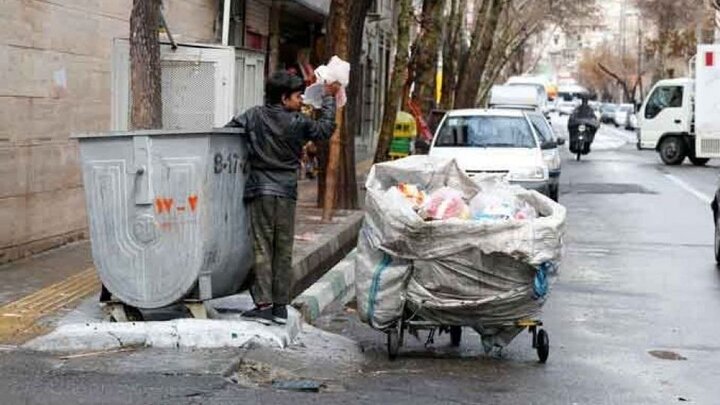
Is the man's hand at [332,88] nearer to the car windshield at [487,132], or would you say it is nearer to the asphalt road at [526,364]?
the asphalt road at [526,364]

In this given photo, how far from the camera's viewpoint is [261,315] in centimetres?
820

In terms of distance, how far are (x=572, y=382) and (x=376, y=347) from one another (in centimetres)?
162

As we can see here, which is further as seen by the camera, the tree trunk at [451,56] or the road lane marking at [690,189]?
the tree trunk at [451,56]

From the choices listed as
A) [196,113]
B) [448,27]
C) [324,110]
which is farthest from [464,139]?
[448,27]

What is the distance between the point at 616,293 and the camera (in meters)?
11.4

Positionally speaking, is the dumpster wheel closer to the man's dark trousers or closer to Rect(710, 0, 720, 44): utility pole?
the man's dark trousers

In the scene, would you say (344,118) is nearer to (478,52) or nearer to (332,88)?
(332,88)

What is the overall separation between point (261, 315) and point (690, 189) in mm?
18410

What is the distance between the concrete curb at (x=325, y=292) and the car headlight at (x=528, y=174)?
19.2 ft

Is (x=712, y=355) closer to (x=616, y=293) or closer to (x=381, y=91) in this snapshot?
(x=616, y=293)

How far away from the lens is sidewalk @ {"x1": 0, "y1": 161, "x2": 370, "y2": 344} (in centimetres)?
831

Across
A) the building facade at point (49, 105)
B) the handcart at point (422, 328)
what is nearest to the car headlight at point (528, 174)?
the building facade at point (49, 105)

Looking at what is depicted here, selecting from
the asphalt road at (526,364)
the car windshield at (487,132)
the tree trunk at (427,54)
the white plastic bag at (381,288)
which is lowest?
the asphalt road at (526,364)

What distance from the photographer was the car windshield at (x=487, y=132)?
18688mm
